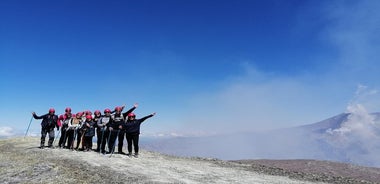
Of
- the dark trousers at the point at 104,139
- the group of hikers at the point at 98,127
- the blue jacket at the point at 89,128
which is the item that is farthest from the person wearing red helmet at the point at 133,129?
the blue jacket at the point at 89,128

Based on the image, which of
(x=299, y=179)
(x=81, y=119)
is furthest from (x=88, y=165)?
(x=299, y=179)

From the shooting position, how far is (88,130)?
2708cm

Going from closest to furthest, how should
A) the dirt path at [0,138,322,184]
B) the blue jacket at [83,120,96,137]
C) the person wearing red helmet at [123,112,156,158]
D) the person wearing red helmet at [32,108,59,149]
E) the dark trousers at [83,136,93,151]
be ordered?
the dirt path at [0,138,322,184], the person wearing red helmet at [123,112,156,158], the blue jacket at [83,120,96,137], the dark trousers at [83,136,93,151], the person wearing red helmet at [32,108,59,149]

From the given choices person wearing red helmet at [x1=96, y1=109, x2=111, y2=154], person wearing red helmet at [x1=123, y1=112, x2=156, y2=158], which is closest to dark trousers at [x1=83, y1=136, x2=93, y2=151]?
person wearing red helmet at [x1=96, y1=109, x2=111, y2=154]

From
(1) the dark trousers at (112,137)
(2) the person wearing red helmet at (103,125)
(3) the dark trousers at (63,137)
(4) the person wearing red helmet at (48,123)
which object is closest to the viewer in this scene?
(1) the dark trousers at (112,137)

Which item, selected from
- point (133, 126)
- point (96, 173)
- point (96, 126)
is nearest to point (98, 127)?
point (96, 126)

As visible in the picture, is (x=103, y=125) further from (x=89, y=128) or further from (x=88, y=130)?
(x=88, y=130)

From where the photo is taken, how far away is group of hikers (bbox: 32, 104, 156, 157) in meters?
25.5

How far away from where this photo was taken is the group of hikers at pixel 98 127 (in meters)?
25.5

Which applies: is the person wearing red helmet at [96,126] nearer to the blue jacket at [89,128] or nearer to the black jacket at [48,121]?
the blue jacket at [89,128]

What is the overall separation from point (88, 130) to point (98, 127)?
812 millimetres

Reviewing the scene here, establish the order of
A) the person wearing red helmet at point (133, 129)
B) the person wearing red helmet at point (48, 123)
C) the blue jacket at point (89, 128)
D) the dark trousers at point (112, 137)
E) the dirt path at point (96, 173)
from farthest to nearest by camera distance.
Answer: the person wearing red helmet at point (48, 123), the blue jacket at point (89, 128), the dark trousers at point (112, 137), the person wearing red helmet at point (133, 129), the dirt path at point (96, 173)

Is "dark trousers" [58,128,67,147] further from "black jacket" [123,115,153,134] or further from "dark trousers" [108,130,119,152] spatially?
"black jacket" [123,115,153,134]

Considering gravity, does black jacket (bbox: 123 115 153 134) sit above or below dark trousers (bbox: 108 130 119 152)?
above
